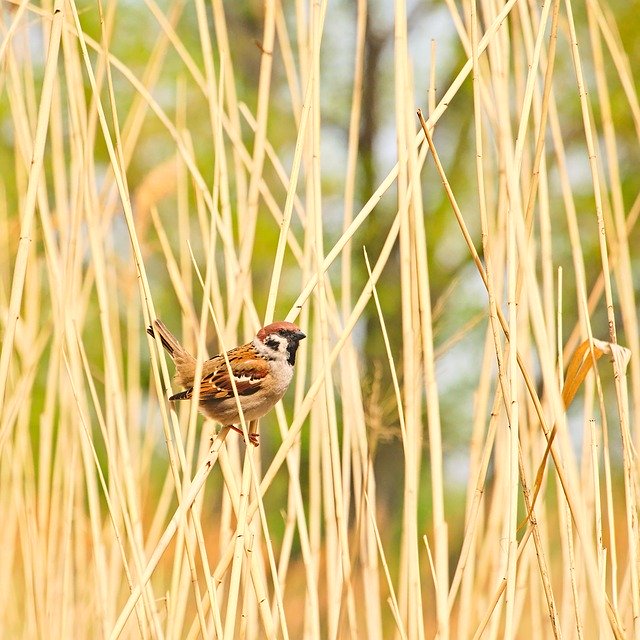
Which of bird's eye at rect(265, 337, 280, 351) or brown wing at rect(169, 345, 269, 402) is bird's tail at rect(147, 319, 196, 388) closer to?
brown wing at rect(169, 345, 269, 402)

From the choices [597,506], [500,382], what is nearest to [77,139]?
[500,382]

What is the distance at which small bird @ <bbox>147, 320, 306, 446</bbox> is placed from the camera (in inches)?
89.5

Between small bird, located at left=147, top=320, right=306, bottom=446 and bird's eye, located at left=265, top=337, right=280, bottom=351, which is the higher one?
bird's eye, located at left=265, top=337, right=280, bottom=351

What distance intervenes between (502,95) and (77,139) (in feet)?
2.56

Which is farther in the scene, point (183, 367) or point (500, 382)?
point (183, 367)

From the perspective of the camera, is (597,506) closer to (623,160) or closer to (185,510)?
(185,510)

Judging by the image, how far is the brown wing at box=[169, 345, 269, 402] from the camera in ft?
7.66

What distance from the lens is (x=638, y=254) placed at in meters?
8.22

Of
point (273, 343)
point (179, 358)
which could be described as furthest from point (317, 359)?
point (179, 358)

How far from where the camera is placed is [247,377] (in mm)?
2357

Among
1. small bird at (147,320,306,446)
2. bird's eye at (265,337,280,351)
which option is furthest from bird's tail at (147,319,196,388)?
bird's eye at (265,337,280,351)

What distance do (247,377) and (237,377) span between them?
1.7 inches

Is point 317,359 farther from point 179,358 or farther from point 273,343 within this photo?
point 179,358

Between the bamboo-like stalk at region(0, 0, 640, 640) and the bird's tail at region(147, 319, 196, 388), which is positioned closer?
the bamboo-like stalk at region(0, 0, 640, 640)
